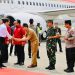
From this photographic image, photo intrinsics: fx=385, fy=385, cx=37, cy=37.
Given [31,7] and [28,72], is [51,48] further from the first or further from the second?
[31,7]

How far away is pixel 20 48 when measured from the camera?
14.5 m

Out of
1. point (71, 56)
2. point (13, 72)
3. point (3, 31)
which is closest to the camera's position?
point (71, 56)

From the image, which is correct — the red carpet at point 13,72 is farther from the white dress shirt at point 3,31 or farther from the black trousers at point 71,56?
the white dress shirt at point 3,31

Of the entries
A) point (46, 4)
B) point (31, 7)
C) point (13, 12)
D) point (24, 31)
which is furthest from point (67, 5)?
point (24, 31)

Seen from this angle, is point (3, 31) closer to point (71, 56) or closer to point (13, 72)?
point (13, 72)

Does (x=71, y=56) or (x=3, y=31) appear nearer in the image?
(x=71, y=56)

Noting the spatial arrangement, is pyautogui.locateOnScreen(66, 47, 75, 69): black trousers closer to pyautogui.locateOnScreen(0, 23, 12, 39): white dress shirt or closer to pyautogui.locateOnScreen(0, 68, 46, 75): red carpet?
pyautogui.locateOnScreen(0, 68, 46, 75): red carpet

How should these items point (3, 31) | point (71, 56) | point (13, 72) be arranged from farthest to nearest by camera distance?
point (3, 31), point (13, 72), point (71, 56)

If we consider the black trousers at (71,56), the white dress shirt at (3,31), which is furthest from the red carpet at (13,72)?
the white dress shirt at (3,31)

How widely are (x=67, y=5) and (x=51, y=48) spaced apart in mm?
24165

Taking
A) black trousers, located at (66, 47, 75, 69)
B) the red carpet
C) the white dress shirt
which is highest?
the white dress shirt

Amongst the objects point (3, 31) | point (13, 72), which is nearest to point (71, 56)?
point (13, 72)

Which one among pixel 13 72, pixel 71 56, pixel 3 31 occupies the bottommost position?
pixel 13 72

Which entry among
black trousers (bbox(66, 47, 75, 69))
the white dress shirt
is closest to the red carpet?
black trousers (bbox(66, 47, 75, 69))
